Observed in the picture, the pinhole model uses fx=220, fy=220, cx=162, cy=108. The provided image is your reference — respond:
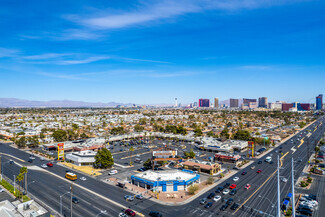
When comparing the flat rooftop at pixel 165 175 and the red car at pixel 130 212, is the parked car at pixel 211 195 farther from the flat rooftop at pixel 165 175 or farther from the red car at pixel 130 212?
the red car at pixel 130 212

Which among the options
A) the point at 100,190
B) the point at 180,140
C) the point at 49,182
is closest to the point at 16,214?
the point at 100,190

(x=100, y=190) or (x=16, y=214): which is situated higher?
(x=16, y=214)

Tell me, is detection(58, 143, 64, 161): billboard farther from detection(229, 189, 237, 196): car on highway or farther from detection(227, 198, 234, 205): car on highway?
detection(227, 198, 234, 205): car on highway

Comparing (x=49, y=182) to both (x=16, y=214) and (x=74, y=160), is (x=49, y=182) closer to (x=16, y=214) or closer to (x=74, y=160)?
(x=74, y=160)

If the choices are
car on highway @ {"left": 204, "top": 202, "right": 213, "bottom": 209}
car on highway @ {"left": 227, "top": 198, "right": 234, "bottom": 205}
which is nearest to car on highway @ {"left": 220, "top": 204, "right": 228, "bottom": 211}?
car on highway @ {"left": 227, "top": 198, "right": 234, "bottom": 205}

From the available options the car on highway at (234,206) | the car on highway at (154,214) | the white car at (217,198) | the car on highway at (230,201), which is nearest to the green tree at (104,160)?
the car on highway at (154,214)

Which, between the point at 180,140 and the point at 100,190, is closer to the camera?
the point at 100,190

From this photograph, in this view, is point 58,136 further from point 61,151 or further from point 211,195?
point 211,195

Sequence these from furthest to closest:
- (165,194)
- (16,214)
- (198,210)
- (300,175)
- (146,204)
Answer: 1. (300,175)
2. (165,194)
3. (146,204)
4. (198,210)
5. (16,214)
